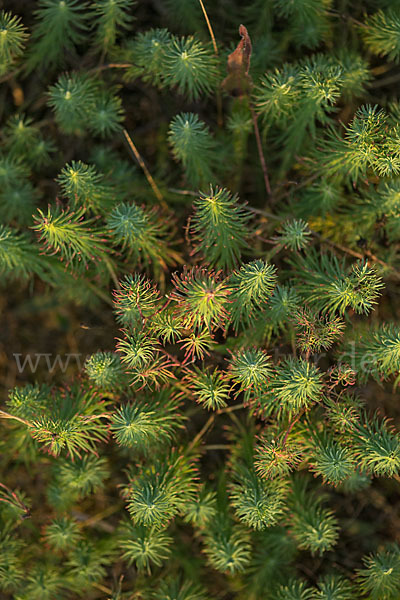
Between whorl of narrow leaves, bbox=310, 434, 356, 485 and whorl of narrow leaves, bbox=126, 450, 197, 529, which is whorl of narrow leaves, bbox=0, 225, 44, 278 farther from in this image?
whorl of narrow leaves, bbox=310, 434, 356, 485

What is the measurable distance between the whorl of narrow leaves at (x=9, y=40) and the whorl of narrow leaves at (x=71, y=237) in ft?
1.39

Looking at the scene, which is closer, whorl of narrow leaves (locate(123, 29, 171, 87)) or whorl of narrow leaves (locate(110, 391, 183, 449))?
whorl of narrow leaves (locate(110, 391, 183, 449))

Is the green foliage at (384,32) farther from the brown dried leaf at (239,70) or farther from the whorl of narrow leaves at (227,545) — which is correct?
the whorl of narrow leaves at (227,545)

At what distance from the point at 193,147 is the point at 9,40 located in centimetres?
52

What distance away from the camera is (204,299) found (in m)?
0.92

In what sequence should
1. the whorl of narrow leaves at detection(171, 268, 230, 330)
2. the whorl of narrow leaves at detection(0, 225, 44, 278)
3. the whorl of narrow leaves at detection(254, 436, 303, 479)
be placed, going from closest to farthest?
the whorl of narrow leaves at detection(171, 268, 230, 330) → the whorl of narrow leaves at detection(254, 436, 303, 479) → the whorl of narrow leaves at detection(0, 225, 44, 278)

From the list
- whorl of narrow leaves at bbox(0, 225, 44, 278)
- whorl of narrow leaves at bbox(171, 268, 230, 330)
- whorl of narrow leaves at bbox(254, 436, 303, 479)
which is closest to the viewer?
whorl of narrow leaves at bbox(171, 268, 230, 330)

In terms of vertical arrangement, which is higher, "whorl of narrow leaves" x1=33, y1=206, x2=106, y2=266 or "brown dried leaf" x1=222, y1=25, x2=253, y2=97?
"brown dried leaf" x1=222, y1=25, x2=253, y2=97

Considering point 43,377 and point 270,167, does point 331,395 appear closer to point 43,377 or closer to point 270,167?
point 270,167

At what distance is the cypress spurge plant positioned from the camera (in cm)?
105

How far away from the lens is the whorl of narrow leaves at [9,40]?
1.19 metres

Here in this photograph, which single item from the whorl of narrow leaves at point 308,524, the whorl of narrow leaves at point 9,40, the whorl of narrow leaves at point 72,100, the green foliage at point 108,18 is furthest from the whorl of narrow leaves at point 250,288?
the whorl of narrow leaves at point 9,40

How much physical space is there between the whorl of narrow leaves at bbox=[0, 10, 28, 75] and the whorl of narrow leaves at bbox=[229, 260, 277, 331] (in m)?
0.78

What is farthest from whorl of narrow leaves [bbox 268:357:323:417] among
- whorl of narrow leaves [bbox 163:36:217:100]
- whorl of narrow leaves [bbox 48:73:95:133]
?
whorl of narrow leaves [bbox 48:73:95:133]
